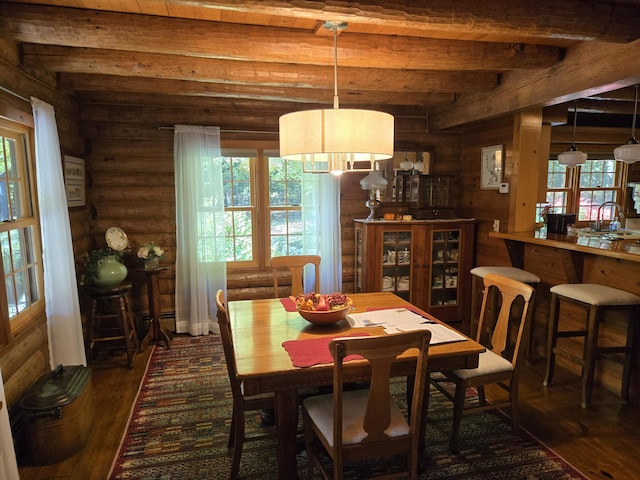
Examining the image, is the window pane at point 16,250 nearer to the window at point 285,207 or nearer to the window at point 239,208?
the window at point 239,208

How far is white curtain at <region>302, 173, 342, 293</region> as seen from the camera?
437 centimetres

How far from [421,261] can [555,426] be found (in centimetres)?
208

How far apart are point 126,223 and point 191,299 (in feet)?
3.36

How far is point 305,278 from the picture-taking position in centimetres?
434

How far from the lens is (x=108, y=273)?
137 inches

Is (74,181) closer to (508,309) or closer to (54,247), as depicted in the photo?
(54,247)

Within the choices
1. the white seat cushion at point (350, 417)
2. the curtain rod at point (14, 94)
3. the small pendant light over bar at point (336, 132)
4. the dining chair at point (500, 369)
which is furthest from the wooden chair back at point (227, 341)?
the curtain rod at point (14, 94)

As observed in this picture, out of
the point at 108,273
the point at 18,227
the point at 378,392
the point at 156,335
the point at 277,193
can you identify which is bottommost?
the point at 156,335

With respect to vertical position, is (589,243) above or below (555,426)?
above

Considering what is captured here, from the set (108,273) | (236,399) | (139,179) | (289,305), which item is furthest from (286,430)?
(139,179)

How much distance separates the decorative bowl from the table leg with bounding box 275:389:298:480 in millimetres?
394

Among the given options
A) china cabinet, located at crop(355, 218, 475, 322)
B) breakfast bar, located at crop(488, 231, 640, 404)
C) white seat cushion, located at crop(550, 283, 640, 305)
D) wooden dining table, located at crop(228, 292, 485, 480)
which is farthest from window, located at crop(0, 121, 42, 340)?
breakfast bar, located at crop(488, 231, 640, 404)

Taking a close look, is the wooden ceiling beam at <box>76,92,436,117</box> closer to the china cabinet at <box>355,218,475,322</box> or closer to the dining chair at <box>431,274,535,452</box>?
the china cabinet at <box>355,218,475,322</box>

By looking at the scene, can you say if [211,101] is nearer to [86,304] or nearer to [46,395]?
[86,304]
